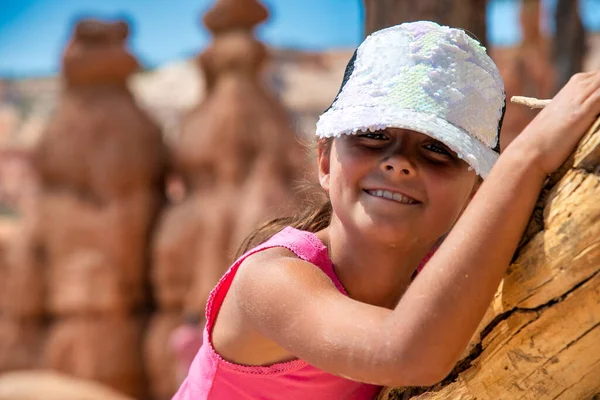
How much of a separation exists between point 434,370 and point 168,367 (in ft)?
22.1

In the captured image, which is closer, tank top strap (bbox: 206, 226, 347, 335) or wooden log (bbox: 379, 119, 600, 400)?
wooden log (bbox: 379, 119, 600, 400)

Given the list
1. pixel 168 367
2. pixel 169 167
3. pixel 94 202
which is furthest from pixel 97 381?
pixel 169 167

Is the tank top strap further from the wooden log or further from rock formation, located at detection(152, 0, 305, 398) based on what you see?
rock formation, located at detection(152, 0, 305, 398)

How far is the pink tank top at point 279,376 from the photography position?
4.61 feet

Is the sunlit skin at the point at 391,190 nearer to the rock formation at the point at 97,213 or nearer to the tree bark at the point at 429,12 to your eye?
the tree bark at the point at 429,12

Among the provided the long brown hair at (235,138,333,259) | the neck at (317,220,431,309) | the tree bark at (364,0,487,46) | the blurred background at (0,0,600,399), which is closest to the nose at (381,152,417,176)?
the neck at (317,220,431,309)

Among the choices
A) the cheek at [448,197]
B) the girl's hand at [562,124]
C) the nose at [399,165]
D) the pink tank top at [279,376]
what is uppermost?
the girl's hand at [562,124]

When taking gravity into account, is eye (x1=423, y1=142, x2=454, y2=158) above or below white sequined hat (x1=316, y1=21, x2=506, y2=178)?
below

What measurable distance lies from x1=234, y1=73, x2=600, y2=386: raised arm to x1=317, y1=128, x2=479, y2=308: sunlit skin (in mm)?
170

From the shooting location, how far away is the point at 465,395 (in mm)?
1284

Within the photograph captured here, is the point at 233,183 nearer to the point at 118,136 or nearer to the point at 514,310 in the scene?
the point at 118,136

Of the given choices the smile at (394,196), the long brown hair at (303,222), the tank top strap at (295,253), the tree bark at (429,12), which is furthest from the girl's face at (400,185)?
the tree bark at (429,12)

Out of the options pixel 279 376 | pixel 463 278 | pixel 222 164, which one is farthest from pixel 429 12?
pixel 222 164

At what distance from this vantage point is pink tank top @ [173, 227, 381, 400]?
55.3 inches
